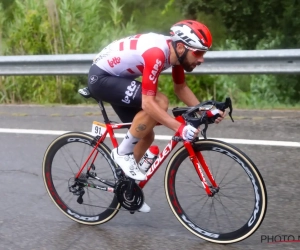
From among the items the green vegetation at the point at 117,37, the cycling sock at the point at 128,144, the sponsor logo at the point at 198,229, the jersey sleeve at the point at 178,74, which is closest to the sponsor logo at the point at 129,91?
the cycling sock at the point at 128,144

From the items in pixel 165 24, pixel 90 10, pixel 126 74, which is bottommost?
pixel 165 24

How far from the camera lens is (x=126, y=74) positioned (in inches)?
179

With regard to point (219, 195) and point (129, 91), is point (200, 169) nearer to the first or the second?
point (219, 195)

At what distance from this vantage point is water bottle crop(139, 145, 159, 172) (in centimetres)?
459

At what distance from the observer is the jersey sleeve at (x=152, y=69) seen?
416cm

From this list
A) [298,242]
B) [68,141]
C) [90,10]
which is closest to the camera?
[298,242]

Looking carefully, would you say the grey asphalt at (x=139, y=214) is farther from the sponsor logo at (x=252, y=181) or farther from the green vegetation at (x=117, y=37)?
the green vegetation at (x=117, y=37)

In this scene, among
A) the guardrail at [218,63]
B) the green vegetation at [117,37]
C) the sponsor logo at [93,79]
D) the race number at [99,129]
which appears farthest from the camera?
the green vegetation at [117,37]

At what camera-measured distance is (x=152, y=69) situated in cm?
416

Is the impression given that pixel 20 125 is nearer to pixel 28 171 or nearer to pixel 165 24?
pixel 28 171

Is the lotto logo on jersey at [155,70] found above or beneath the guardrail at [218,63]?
above

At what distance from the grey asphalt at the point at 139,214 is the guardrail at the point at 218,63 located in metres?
0.64

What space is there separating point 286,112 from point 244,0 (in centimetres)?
559

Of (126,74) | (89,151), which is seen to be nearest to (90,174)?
(89,151)
